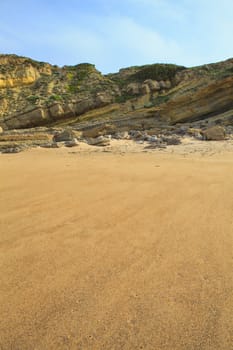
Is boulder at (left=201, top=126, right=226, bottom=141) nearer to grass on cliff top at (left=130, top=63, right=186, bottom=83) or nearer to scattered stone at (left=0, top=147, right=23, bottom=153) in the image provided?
scattered stone at (left=0, top=147, right=23, bottom=153)

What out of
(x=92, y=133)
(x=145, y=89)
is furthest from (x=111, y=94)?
(x=92, y=133)

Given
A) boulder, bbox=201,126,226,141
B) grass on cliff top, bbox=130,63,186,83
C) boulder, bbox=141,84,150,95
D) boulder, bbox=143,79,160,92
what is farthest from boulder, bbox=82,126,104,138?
grass on cliff top, bbox=130,63,186,83

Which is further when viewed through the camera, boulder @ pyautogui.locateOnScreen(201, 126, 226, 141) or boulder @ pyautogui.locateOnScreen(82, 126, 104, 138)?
boulder @ pyautogui.locateOnScreen(82, 126, 104, 138)

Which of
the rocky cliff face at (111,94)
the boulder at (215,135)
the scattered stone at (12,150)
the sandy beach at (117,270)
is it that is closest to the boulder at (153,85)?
the rocky cliff face at (111,94)

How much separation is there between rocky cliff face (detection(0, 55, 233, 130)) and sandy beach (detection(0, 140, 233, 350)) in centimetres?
1399

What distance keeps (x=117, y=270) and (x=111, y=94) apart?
25.8 m

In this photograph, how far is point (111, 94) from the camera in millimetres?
25734

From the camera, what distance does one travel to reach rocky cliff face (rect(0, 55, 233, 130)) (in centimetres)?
1811

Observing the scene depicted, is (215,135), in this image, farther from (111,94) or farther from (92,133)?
(111,94)

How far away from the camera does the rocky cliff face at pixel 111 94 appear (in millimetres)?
18109

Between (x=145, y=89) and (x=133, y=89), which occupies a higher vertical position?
(x=133, y=89)

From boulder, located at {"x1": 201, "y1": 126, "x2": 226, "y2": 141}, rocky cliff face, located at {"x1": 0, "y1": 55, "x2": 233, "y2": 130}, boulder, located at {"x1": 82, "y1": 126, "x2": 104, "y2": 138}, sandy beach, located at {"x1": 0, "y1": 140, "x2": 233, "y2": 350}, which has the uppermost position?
rocky cliff face, located at {"x1": 0, "y1": 55, "x2": 233, "y2": 130}

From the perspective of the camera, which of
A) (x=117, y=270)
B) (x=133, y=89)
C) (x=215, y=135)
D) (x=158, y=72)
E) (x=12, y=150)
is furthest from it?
(x=158, y=72)

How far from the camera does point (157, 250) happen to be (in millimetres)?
1831
